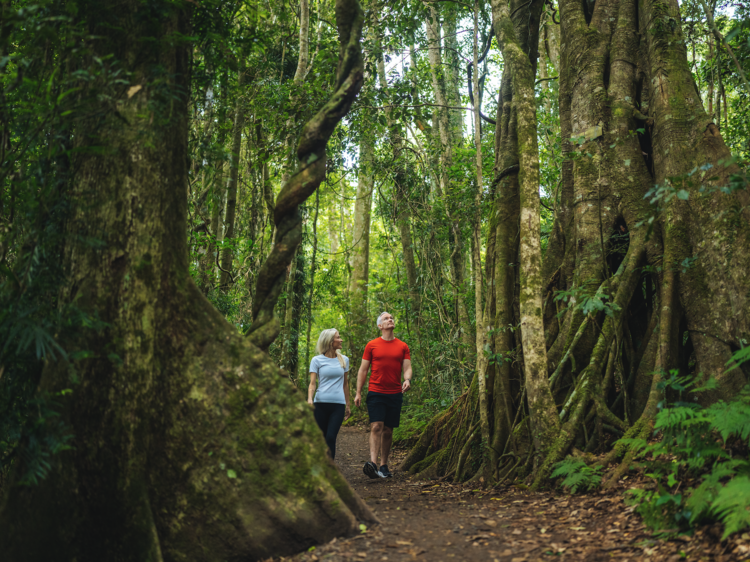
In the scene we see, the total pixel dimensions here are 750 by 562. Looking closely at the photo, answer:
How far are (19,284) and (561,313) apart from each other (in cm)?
502

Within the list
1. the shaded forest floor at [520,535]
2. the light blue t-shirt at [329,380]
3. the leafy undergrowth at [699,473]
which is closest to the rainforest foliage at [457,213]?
the leafy undergrowth at [699,473]

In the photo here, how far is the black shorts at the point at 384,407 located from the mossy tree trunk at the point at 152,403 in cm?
283

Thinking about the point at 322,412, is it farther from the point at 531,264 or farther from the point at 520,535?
the point at 520,535

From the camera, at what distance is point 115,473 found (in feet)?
11.3

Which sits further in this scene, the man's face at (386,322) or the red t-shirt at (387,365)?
the man's face at (386,322)

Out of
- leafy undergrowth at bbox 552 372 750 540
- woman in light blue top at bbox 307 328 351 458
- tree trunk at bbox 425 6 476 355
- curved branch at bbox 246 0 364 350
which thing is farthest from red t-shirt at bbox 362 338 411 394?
tree trunk at bbox 425 6 476 355

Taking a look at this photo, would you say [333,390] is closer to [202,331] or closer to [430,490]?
[430,490]

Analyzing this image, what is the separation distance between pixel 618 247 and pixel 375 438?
3.69 metres

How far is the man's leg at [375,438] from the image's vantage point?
6.77 metres

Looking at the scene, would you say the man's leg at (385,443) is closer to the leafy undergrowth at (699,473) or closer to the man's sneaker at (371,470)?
the man's sneaker at (371,470)

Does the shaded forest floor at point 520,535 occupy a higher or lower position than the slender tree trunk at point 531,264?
lower

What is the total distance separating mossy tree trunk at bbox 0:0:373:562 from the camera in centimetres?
343

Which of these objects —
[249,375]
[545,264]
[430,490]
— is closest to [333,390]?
[430,490]

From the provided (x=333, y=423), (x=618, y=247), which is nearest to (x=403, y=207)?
(x=618, y=247)
